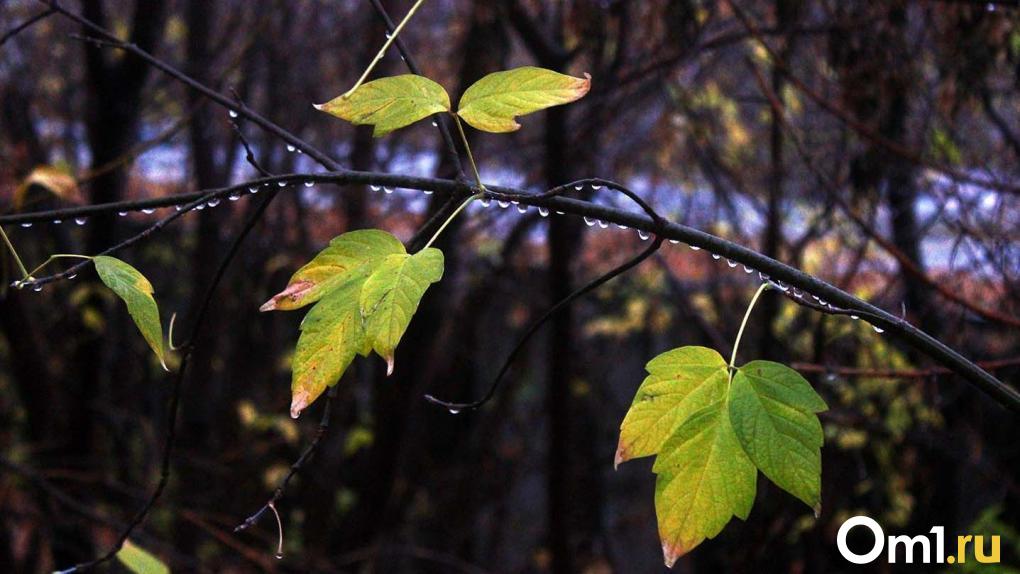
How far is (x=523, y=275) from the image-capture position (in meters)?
6.32

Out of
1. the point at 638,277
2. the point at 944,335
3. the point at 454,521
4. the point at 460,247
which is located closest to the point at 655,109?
the point at 638,277

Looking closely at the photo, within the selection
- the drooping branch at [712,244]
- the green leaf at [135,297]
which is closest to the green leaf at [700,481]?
the drooping branch at [712,244]

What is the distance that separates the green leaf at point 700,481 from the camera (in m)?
0.97

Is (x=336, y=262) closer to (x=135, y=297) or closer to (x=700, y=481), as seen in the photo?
(x=135, y=297)

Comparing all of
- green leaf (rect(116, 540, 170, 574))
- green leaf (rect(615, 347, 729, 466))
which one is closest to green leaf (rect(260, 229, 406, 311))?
green leaf (rect(615, 347, 729, 466))

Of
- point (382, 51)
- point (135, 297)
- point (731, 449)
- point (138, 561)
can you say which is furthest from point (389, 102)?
point (138, 561)

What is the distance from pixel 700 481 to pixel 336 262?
0.43m

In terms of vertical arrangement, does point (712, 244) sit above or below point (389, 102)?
below

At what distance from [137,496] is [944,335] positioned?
2987mm

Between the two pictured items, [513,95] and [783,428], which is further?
[513,95]

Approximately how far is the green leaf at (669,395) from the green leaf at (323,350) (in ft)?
0.92

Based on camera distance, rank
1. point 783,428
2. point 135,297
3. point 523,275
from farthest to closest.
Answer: point 523,275 < point 135,297 < point 783,428

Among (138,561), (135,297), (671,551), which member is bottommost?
(138,561)

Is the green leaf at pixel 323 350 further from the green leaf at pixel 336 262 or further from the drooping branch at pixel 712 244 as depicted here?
the drooping branch at pixel 712 244
